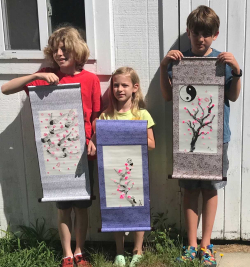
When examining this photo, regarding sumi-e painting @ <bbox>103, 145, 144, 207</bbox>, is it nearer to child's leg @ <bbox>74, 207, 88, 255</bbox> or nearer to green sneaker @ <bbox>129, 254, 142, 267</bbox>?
child's leg @ <bbox>74, 207, 88, 255</bbox>

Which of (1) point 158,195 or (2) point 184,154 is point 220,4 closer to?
(2) point 184,154

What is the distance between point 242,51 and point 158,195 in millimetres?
1298

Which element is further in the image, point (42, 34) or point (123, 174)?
point (42, 34)

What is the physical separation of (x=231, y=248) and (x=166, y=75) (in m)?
1.53

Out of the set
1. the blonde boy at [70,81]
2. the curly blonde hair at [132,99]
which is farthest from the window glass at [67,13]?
the curly blonde hair at [132,99]

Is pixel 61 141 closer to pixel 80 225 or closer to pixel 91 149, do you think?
pixel 91 149

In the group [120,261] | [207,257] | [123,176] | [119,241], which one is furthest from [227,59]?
[120,261]

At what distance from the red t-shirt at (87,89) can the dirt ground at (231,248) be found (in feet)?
4.62

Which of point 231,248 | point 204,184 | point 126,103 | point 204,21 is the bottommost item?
point 231,248

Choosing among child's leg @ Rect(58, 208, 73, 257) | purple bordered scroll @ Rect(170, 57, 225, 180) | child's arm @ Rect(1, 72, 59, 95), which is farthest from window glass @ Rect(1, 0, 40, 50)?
child's leg @ Rect(58, 208, 73, 257)

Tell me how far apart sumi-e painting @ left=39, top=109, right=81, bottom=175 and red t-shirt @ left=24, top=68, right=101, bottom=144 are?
0.15 m

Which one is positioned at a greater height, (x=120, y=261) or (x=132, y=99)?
(x=132, y=99)

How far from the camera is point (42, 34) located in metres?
2.89

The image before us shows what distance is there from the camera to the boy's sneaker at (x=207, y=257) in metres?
2.67
